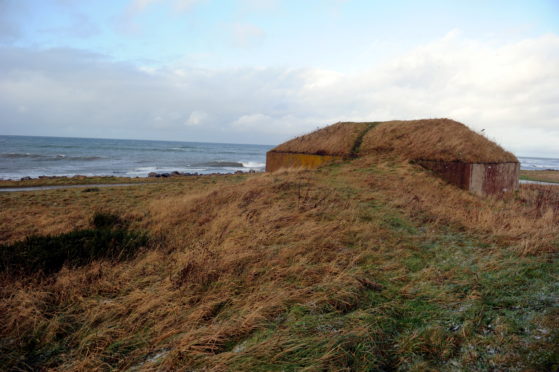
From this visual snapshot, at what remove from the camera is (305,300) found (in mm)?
3230

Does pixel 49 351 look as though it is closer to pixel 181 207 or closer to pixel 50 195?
pixel 181 207

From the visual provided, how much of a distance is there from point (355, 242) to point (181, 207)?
14.3 ft

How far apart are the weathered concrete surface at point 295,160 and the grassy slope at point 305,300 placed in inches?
290

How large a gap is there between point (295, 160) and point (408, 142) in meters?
4.79

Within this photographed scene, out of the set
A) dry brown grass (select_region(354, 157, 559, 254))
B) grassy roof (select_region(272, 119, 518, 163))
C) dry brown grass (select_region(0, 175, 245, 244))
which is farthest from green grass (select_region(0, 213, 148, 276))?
grassy roof (select_region(272, 119, 518, 163))

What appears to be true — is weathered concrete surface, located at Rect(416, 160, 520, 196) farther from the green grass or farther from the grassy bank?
the grassy bank

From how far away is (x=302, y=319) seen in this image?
2.89 meters

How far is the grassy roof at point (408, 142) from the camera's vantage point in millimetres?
11070

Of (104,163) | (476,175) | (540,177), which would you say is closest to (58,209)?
(476,175)

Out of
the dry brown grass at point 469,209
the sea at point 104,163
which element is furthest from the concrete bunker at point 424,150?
the sea at point 104,163

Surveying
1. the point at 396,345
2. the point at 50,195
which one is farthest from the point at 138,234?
the point at 50,195

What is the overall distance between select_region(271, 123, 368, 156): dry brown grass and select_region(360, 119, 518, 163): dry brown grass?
0.69 meters

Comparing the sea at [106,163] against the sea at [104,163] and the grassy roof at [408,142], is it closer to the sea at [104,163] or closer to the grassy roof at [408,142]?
the sea at [104,163]

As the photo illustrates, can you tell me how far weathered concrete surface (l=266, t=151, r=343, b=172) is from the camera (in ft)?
44.2
